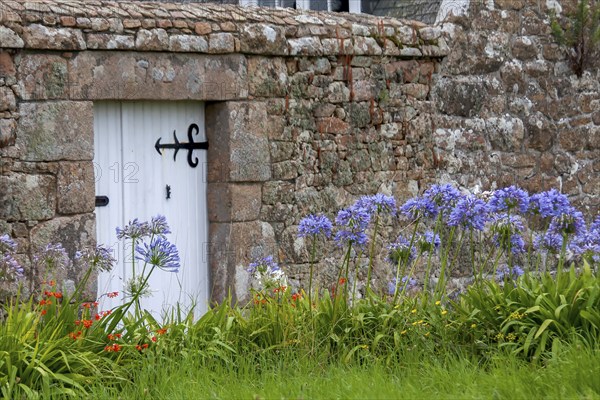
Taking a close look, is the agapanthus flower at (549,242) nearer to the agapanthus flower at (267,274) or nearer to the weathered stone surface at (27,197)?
the agapanthus flower at (267,274)

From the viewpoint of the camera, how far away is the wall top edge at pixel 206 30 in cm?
767

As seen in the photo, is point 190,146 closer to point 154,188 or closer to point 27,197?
point 154,188

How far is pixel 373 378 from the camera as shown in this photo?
5652 mm

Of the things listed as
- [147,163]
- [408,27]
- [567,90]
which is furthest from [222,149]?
[567,90]

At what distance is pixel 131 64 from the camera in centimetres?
807

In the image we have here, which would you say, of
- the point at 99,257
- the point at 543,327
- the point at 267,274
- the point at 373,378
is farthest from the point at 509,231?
the point at 99,257

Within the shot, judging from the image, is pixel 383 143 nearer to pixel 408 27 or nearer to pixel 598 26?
pixel 408 27

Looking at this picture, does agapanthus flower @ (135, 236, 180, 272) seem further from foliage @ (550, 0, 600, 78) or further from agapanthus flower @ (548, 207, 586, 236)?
foliage @ (550, 0, 600, 78)

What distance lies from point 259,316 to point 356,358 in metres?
Answer: 0.62

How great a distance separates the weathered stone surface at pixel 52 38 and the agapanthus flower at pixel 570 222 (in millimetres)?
3341

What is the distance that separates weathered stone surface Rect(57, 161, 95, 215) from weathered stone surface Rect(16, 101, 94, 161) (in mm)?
67

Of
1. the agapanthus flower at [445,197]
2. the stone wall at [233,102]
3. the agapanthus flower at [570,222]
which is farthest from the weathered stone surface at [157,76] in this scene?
the agapanthus flower at [570,222]

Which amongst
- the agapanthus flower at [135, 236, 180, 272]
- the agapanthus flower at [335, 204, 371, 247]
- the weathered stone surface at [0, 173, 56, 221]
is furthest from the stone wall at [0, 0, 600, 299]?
the agapanthus flower at [335, 204, 371, 247]

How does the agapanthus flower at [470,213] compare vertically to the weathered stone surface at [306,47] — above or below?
below
